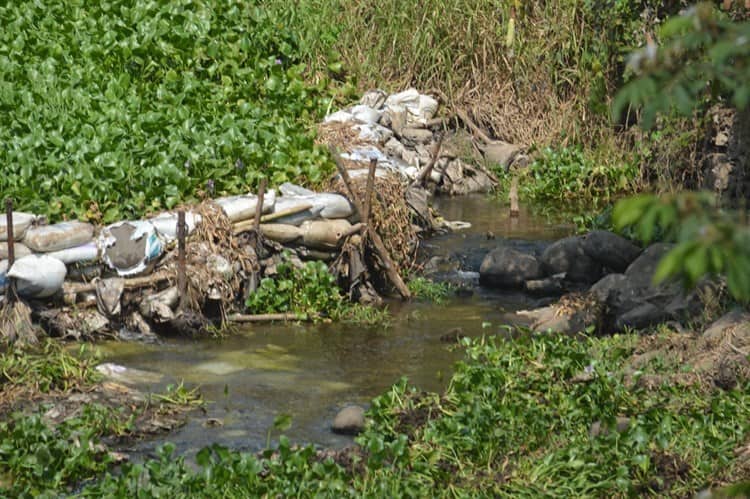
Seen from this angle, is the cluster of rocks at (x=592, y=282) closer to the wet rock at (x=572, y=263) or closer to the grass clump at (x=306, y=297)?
the wet rock at (x=572, y=263)

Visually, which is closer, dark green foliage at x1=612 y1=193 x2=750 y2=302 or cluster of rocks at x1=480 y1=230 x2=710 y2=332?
dark green foliage at x1=612 y1=193 x2=750 y2=302

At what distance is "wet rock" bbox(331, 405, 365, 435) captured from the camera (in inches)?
259

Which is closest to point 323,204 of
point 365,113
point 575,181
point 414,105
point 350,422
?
point 350,422

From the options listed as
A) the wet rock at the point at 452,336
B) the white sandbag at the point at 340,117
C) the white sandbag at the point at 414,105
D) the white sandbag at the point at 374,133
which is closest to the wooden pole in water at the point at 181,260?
the wet rock at the point at 452,336

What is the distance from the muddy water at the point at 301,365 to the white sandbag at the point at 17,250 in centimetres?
88

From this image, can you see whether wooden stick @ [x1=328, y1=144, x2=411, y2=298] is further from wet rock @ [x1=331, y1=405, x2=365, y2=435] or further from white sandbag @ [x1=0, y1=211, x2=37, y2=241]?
wet rock @ [x1=331, y1=405, x2=365, y2=435]

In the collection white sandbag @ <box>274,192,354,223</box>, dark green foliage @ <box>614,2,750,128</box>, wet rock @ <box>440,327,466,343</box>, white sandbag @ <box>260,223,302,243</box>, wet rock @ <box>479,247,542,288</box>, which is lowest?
wet rock @ <box>440,327,466,343</box>

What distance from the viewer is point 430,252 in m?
11.4

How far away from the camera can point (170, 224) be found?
878cm

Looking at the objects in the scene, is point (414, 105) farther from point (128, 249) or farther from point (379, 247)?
point (128, 249)

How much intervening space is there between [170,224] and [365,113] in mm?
5385

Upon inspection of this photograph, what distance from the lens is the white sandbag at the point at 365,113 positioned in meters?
13.7

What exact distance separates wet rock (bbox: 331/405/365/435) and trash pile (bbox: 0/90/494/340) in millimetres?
2155

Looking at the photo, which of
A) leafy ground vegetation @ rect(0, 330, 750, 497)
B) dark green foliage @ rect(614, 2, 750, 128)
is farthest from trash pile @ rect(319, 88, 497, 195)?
dark green foliage @ rect(614, 2, 750, 128)
